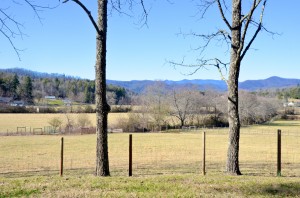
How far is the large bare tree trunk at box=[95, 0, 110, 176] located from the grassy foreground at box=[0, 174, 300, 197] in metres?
1.49

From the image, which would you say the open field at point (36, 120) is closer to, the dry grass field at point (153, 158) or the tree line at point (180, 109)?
the tree line at point (180, 109)

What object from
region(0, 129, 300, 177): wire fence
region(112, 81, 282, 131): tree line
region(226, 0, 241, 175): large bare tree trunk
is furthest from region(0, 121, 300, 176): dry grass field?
region(112, 81, 282, 131): tree line

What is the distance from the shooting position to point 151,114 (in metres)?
82.4

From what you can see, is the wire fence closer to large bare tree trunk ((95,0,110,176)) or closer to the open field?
large bare tree trunk ((95,0,110,176))

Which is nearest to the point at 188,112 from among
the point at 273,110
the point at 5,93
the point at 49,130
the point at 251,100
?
the point at 251,100

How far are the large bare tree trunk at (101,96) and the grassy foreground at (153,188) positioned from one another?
4.88ft

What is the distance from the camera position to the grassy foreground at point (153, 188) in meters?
5.69

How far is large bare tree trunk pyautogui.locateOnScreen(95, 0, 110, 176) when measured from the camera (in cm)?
826

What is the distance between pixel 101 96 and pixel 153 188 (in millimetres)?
2998

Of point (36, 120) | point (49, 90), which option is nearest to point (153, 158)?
point (36, 120)

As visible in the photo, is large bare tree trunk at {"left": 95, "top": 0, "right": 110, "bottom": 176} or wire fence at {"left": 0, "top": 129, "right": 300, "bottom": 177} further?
wire fence at {"left": 0, "top": 129, "right": 300, "bottom": 177}

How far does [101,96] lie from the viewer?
8.28 meters

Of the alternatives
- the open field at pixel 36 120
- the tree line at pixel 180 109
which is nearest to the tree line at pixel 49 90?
the open field at pixel 36 120

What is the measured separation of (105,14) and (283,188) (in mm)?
5518
